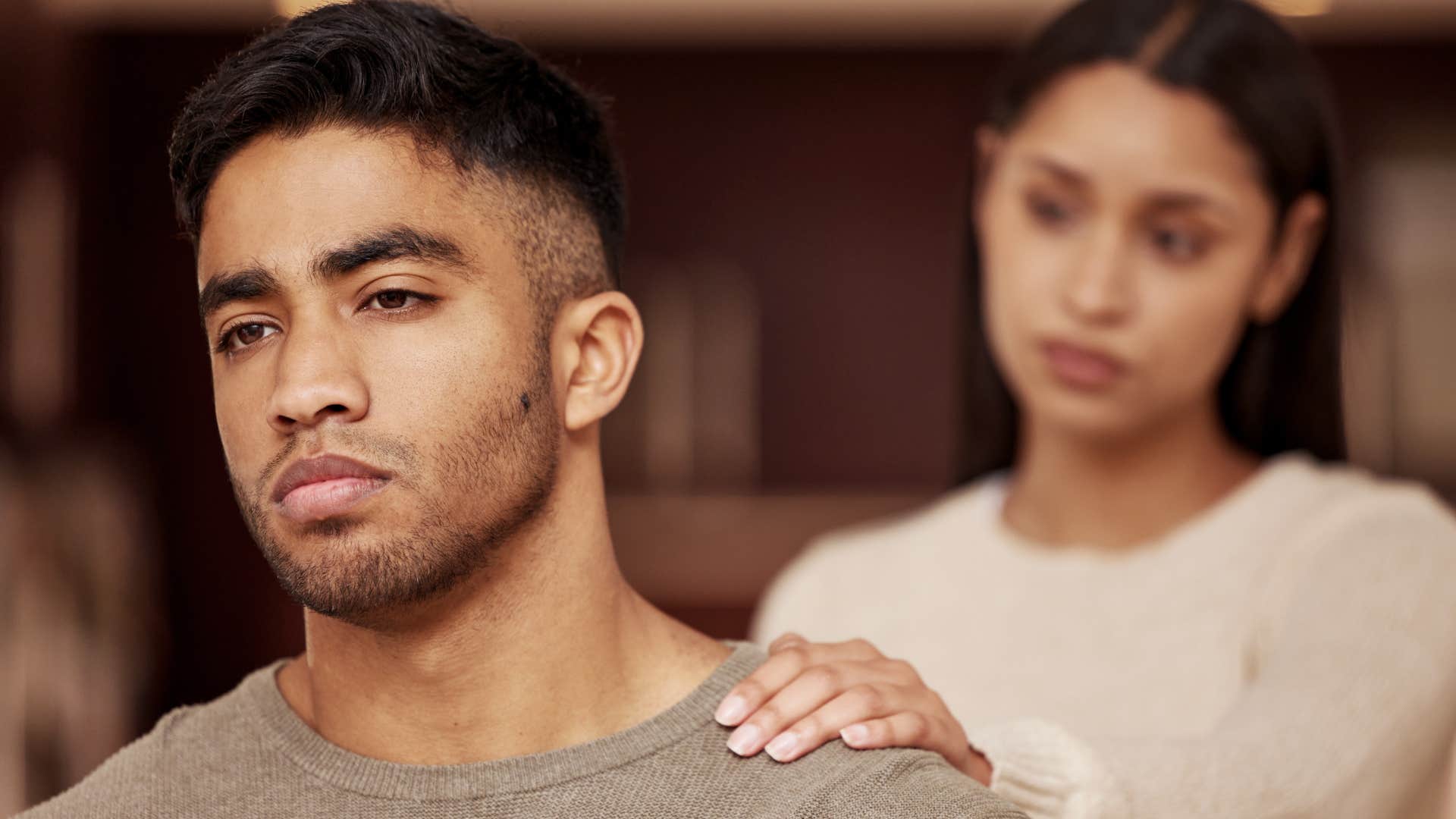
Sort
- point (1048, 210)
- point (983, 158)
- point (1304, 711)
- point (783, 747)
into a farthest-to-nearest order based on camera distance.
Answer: point (983, 158), point (1048, 210), point (1304, 711), point (783, 747)

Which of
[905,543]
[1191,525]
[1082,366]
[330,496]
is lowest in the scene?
[905,543]

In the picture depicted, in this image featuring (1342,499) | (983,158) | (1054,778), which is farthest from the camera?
(983,158)

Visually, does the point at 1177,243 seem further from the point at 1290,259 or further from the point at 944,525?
the point at 944,525

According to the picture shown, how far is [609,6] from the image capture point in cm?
588

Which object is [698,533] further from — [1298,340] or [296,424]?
[296,424]

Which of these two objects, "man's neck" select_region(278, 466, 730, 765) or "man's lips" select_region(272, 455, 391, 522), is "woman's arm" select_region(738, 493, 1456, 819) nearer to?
"man's neck" select_region(278, 466, 730, 765)

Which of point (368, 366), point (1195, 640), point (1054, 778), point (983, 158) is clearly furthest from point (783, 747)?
point (983, 158)

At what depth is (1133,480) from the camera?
2.18m

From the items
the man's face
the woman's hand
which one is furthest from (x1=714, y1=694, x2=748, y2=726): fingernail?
the man's face

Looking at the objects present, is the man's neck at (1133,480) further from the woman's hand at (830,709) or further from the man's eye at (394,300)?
the man's eye at (394,300)

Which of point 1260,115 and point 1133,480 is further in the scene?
point 1133,480

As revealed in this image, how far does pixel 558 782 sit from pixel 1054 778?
0.47 m

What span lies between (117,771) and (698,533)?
14.7 ft

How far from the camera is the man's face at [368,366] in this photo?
1181mm
